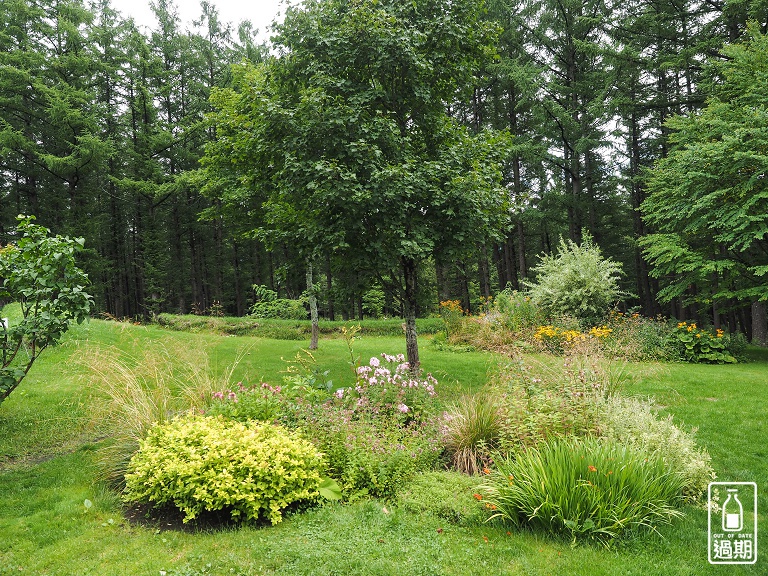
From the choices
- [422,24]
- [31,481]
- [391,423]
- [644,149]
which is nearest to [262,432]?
A: [391,423]

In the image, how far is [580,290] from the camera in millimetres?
12227

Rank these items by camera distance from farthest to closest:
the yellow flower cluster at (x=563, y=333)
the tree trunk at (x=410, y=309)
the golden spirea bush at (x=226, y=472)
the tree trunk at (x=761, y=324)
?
the tree trunk at (x=761, y=324) < the yellow flower cluster at (x=563, y=333) < the tree trunk at (x=410, y=309) < the golden spirea bush at (x=226, y=472)

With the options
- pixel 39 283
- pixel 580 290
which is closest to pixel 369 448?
pixel 39 283

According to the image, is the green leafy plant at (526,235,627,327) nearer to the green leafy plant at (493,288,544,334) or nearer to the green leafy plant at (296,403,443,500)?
the green leafy plant at (493,288,544,334)

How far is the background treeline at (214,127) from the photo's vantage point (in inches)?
677

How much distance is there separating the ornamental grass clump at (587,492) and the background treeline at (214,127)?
44.4ft

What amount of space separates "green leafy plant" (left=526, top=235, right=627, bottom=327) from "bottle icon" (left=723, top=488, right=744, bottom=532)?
8357 mm

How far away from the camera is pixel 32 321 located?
4.26 m

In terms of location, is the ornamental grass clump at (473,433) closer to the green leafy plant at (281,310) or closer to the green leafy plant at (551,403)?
the green leafy plant at (551,403)

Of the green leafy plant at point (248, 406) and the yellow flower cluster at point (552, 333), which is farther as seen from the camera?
the yellow flower cluster at point (552, 333)

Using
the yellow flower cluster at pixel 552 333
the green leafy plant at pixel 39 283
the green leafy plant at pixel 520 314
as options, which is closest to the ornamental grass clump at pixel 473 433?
the green leafy plant at pixel 39 283

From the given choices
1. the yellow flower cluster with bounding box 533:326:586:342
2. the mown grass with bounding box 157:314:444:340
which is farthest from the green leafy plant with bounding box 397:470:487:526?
the mown grass with bounding box 157:314:444:340

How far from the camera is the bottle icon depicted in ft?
11.1

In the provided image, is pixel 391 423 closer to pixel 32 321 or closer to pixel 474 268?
pixel 32 321
